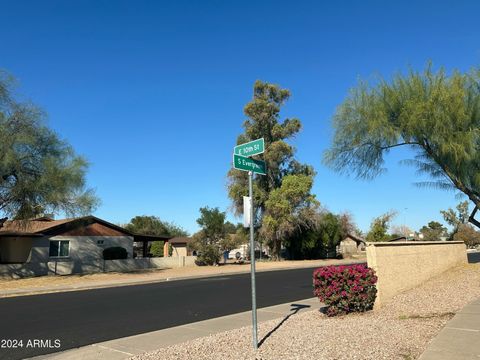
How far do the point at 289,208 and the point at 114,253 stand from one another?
1608cm

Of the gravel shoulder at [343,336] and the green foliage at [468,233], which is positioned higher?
the green foliage at [468,233]

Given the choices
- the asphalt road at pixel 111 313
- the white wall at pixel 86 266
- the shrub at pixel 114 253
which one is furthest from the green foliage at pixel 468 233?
the asphalt road at pixel 111 313

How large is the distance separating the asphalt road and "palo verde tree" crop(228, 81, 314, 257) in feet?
86.0

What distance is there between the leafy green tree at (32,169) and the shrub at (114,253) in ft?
32.1

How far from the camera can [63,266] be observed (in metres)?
32.2

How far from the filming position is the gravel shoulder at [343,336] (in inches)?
254

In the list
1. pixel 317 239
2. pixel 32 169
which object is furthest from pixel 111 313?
pixel 317 239

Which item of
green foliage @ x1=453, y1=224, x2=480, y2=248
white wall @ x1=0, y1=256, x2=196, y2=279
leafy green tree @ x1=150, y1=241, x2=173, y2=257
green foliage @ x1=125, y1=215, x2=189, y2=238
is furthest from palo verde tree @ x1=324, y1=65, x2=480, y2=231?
green foliage @ x1=453, y1=224, x2=480, y2=248

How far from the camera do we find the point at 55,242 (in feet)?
113

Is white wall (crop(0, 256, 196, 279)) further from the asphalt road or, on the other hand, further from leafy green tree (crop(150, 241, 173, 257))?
leafy green tree (crop(150, 241, 173, 257))

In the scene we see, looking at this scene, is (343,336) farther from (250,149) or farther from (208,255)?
(208,255)

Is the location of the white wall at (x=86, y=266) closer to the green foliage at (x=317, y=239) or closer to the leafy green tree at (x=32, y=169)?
the leafy green tree at (x=32, y=169)

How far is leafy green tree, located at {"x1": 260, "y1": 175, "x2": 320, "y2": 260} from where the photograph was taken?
41.5 m

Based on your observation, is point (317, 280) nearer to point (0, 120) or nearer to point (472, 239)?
point (0, 120)
